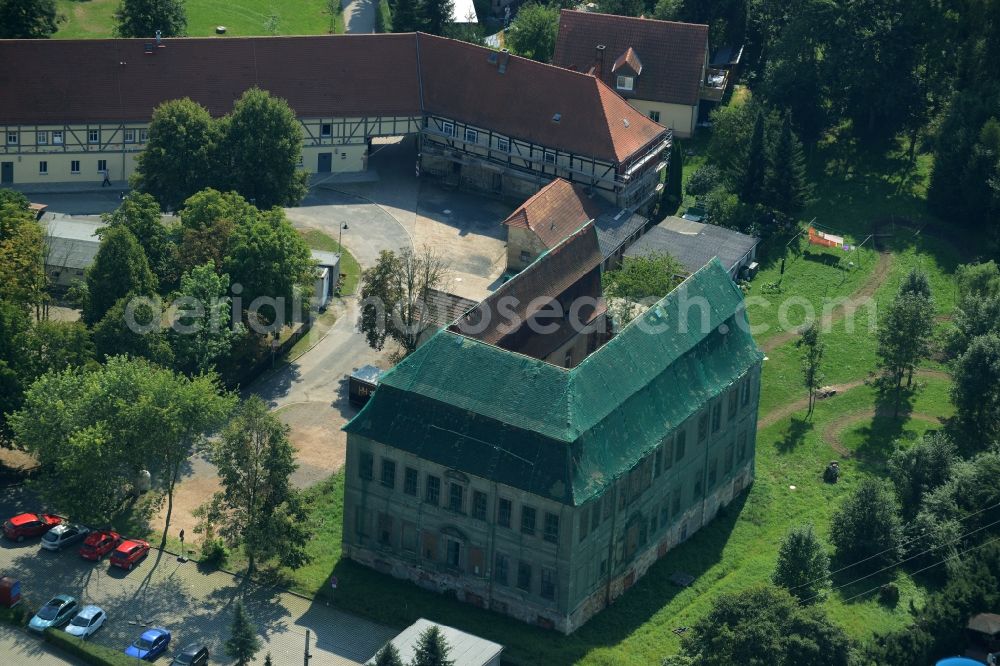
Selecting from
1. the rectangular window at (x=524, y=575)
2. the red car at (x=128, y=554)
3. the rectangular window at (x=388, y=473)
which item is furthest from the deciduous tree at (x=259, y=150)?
the rectangular window at (x=524, y=575)

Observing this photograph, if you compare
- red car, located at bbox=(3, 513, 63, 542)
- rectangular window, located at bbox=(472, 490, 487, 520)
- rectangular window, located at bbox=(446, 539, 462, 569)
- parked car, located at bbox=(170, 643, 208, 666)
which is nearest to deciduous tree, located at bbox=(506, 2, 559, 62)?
rectangular window, located at bbox=(446, 539, 462, 569)

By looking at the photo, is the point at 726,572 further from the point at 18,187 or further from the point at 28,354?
the point at 18,187

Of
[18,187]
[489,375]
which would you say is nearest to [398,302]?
[489,375]

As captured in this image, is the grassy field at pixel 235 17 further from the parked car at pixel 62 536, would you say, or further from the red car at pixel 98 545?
the red car at pixel 98 545

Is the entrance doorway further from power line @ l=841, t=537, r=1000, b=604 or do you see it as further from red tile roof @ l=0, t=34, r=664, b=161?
power line @ l=841, t=537, r=1000, b=604

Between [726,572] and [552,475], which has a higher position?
[552,475]
